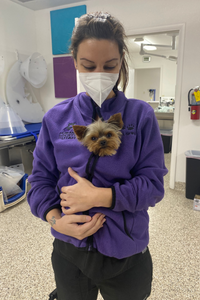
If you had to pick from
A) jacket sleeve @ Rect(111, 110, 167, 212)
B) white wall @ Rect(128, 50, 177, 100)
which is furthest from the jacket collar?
white wall @ Rect(128, 50, 177, 100)

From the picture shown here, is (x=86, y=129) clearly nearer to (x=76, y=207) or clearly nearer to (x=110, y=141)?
(x=110, y=141)

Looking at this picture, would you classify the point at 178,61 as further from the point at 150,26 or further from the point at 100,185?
the point at 100,185

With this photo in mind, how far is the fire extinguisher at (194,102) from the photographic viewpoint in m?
2.69

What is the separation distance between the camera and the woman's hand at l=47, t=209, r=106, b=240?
66 cm

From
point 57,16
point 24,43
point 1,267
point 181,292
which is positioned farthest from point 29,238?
point 57,16

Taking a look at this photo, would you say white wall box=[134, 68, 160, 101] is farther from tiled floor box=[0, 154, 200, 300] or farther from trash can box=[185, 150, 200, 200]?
tiled floor box=[0, 154, 200, 300]

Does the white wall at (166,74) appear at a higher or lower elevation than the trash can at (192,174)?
higher

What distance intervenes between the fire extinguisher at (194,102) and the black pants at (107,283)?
2408 millimetres

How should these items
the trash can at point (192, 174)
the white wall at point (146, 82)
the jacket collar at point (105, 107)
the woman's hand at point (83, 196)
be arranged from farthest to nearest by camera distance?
the white wall at point (146, 82) → the trash can at point (192, 174) → the jacket collar at point (105, 107) → the woman's hand at point (83, 196)

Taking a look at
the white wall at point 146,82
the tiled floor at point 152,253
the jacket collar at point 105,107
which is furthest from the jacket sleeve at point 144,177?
the white wall at point 146,82

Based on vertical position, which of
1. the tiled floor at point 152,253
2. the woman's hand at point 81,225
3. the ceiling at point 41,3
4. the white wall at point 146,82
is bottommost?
the tiled floor at point 152,253

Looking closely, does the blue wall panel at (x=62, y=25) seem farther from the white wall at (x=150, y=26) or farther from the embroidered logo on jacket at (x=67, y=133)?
the embroidered logo on jacket at (x=67, y=133)

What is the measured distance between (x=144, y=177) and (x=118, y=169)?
9 cm

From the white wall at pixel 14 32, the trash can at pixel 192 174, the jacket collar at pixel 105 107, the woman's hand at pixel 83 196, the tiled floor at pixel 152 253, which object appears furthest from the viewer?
the white wall at pixel 14 32
